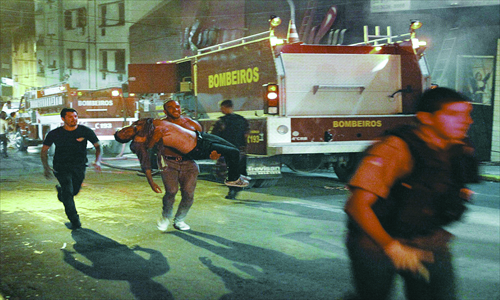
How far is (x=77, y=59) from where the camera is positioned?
48.8 metres

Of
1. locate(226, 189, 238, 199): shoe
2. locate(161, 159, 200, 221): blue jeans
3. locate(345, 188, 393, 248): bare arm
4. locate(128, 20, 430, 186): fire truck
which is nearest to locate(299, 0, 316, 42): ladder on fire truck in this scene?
locate(128, 20, 430, 186): fire truck

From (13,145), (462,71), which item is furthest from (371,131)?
(13,145)

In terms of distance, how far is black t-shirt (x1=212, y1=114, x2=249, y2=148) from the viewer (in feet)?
29.9

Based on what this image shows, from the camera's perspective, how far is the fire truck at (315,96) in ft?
30.8

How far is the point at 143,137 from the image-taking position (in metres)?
5.88

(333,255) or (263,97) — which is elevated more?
(263,97)

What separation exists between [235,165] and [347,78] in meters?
3.89

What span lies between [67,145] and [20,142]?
2115 centimetres

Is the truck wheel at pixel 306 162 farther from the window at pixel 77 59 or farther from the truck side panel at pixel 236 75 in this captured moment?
the window at pixel 77 59

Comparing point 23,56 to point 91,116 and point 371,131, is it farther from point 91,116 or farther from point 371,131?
point 371,131

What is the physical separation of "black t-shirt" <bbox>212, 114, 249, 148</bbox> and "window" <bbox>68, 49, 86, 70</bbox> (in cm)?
4252

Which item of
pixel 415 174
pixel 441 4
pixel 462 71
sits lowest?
pixel 415 174

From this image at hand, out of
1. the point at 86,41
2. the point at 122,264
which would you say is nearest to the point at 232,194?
the point at 122,264

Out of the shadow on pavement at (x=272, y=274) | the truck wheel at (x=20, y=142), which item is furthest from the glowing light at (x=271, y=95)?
the truck wheel at (x=20, y=142)
